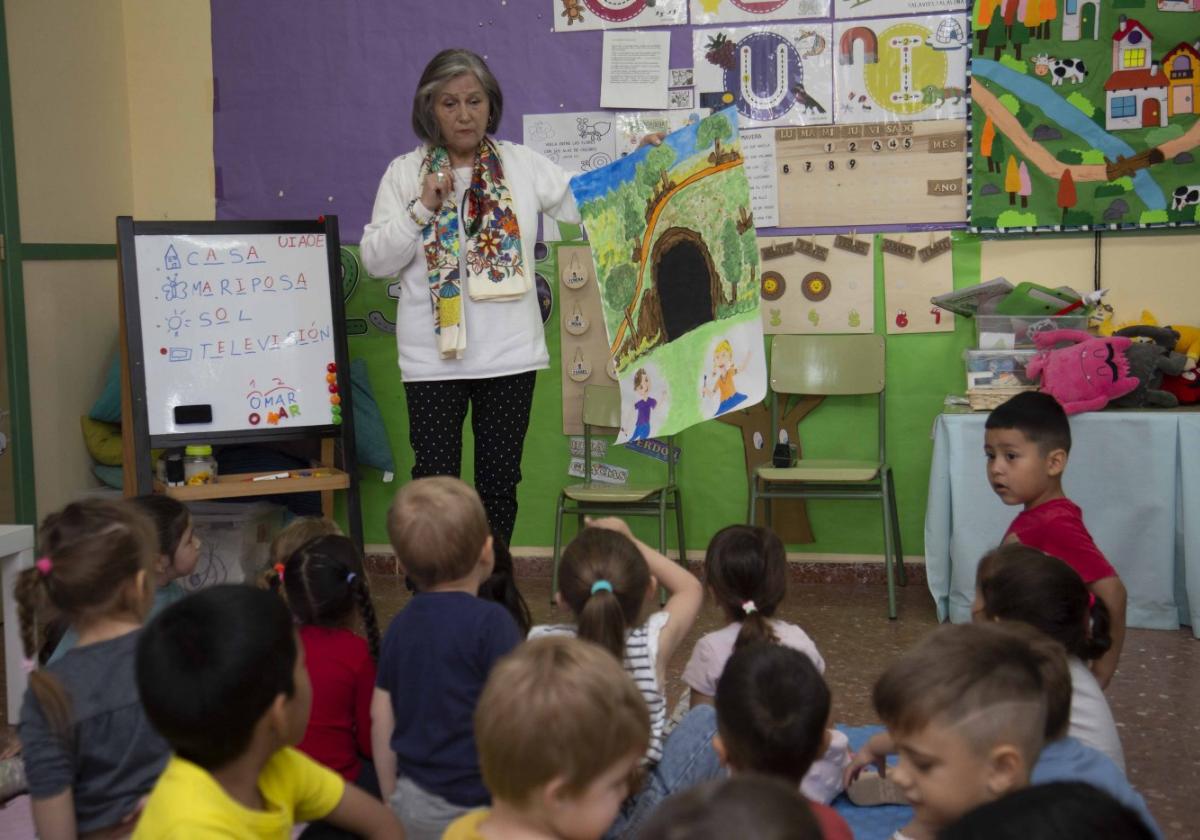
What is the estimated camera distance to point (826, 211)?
188 inches

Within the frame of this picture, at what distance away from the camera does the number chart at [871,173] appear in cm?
466

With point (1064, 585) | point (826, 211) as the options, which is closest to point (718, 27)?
point (826, 211)

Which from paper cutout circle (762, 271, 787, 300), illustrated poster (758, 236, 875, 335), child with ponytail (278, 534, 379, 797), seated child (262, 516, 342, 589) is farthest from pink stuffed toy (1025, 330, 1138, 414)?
child with ponytail (278, 534, 379, 797)

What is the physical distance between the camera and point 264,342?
4352 mm

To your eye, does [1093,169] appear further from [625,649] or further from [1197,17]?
[625,649]

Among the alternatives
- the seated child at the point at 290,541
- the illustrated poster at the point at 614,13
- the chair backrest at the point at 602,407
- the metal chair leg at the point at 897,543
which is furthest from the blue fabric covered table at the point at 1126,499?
the seated child at the point at 290,541

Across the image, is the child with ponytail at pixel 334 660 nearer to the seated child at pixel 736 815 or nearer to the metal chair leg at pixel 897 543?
the seated child at pixel 736 815

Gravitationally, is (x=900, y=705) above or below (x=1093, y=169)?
below

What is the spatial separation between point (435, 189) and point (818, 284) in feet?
6.07

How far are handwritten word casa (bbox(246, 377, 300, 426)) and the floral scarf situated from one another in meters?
0.98

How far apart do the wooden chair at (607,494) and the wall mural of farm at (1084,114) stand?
4.87 ft

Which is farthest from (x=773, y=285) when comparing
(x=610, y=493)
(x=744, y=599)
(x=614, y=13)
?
(x=744, y=599)

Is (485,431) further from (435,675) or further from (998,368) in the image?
(998,368)

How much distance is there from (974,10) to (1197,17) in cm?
74
